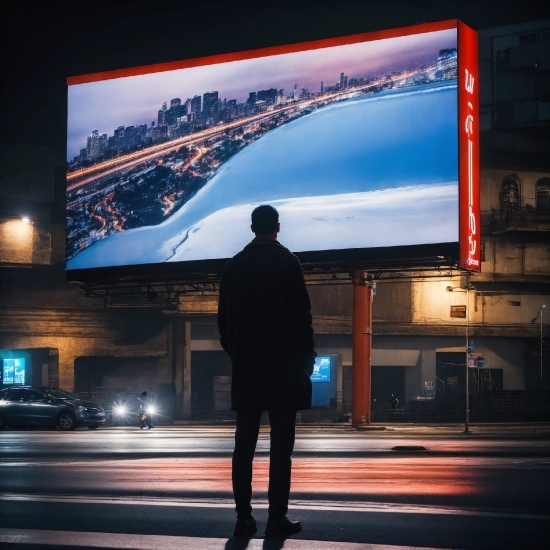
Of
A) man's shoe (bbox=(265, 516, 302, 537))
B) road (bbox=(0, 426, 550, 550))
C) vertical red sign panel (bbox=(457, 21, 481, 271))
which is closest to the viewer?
road (bbox=(0, 426, 550, 550))

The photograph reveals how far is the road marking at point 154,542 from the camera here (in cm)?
477

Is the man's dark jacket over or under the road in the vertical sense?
over

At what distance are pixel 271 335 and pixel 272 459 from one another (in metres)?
0.65

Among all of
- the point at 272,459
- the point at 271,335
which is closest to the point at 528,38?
the point at 271,335

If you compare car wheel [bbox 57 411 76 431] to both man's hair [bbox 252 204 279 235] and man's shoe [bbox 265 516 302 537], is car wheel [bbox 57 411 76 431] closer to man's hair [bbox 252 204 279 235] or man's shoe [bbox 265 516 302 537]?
man's hair [bbox 252 204 279 235]

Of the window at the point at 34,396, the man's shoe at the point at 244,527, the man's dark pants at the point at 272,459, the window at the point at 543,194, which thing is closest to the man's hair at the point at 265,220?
the man's dark pants at the point at 272,459

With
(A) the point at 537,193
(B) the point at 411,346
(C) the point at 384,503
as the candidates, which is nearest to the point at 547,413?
(B) the point at 411,346

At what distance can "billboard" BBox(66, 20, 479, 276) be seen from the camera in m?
32.1

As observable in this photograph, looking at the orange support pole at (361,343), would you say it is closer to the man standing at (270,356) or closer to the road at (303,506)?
the road at (303,506)

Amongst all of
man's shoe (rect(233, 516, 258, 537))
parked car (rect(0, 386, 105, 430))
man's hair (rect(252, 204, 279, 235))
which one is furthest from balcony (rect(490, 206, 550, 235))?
man's shoe (rect(233, 516, 258, 537))

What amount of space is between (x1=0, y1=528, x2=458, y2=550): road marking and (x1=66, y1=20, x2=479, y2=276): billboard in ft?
88.4

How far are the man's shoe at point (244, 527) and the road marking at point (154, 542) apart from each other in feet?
0.35

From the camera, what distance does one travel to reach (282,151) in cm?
3388

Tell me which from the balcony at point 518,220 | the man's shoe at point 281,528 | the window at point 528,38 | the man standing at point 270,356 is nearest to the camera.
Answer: the man's shoe at point 281,528
